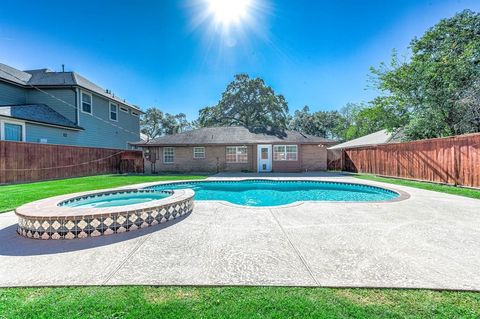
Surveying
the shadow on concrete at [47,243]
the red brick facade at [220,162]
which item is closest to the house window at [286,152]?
the red brick facade at [220,162]

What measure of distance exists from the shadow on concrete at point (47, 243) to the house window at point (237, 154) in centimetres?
1416

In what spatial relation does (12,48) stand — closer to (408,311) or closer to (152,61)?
(152,61)

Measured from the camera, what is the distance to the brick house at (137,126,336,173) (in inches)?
701

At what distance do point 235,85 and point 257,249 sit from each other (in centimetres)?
3331

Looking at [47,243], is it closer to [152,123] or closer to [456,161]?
[456,161]

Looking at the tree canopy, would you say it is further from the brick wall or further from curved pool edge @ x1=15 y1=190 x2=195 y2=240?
curved pool edge @ x1=15 y1=190 x2=195 y2=240

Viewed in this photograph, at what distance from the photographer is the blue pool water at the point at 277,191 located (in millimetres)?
8750

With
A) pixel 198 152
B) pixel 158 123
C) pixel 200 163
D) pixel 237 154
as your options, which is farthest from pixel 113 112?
pixel 158 123

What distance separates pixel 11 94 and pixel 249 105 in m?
25.3

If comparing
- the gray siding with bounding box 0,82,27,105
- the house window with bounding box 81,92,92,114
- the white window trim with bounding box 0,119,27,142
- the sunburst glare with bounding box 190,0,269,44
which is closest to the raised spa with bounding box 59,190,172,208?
the sunburst glare with bounding box 190,0,269,44

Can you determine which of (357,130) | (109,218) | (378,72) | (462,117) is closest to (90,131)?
(109,218)

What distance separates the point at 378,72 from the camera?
1755cm

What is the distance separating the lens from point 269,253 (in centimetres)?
330

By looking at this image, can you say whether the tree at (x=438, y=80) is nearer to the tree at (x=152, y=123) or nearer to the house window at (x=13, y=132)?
the house window at (x=13, y=132)
